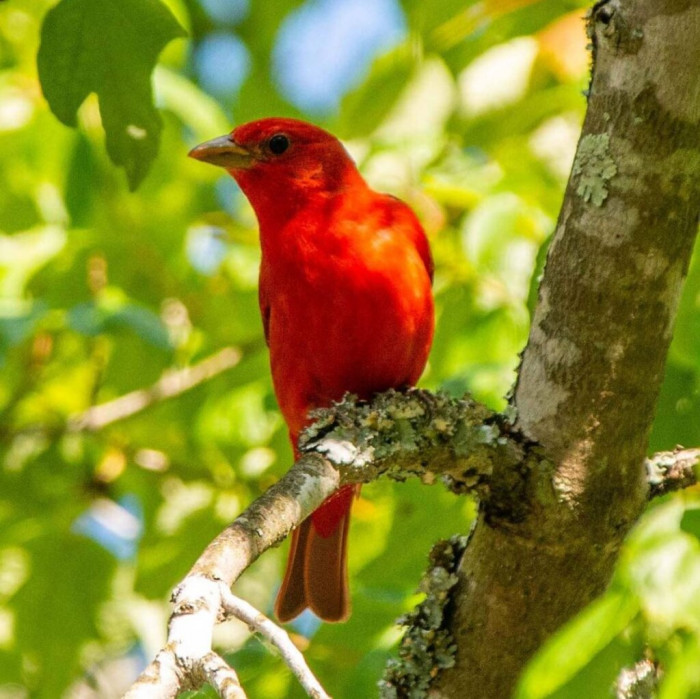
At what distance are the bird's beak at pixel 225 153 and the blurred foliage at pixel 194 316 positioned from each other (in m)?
0.18

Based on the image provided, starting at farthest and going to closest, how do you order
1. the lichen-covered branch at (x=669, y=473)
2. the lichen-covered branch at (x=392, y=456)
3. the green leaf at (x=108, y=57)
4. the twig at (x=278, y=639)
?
the lichen-covered branch at (x=669, y=473), the green leaf at (x=108, y=57), the lichen-covered branch at (x=392, y=456), the twig at (x=278, y=639)

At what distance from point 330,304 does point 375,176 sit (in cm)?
98

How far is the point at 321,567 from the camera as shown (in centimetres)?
377

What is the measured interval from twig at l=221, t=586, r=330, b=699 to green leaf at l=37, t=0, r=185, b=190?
119 cm

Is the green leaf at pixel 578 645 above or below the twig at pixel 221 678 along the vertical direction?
below

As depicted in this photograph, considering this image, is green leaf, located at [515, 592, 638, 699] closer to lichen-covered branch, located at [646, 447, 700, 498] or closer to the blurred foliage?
lichen-covered branch, located at [646, 447, 700, 498]

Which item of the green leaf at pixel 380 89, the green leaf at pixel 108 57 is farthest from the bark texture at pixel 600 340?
the green leaf at pixel 380 89

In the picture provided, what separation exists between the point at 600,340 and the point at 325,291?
3.68ft

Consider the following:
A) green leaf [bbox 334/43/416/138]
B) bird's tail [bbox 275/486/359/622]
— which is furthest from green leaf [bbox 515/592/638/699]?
green leaf [bbox 334/43/416/138]

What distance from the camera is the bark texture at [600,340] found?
2346mm

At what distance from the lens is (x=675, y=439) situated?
9.24ft

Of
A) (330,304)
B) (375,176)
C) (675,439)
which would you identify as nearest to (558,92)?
(375,176)

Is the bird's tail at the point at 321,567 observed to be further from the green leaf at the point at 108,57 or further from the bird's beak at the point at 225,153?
the green leaf at the point at 108,57

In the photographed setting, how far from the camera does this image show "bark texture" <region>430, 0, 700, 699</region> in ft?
7.70
